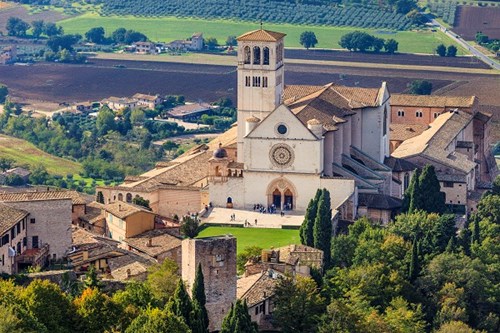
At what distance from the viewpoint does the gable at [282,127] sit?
91.9m

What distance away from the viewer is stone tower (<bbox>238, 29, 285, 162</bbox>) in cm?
9538

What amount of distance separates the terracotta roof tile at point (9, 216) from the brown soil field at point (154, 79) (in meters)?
84.8

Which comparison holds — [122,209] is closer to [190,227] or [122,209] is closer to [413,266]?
[190,227]

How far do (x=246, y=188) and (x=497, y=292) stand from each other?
15760 mm

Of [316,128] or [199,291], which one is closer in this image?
[199,291]

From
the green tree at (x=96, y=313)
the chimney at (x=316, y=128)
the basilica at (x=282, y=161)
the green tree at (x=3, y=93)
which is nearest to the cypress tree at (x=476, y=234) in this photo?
the basilica at (x=282, y=161)

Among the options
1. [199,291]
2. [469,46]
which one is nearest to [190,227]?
[199,291]

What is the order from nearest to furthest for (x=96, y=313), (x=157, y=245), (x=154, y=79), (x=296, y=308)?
(x=96, y=313)
(x=296, y=308)
(x=157, y=245)
(x=154, y=79)

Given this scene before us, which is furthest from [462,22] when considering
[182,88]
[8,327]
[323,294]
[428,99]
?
[8,327]

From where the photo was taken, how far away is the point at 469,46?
17912cm

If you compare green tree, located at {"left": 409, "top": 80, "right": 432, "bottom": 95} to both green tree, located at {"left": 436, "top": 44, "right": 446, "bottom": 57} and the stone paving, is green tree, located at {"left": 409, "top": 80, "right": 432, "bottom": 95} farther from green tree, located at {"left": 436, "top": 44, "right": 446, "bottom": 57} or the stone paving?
the stone paving

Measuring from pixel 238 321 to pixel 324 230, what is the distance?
17274 millimetres

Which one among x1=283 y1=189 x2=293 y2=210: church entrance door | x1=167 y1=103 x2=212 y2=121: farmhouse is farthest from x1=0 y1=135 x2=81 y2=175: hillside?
x1=283 y1=189 x2=293 y2=210: church entrance door

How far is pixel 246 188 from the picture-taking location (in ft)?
306
